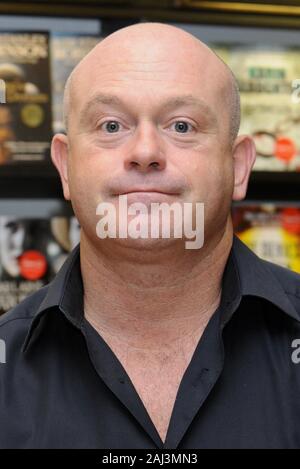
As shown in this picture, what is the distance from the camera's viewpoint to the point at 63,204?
7.17 feet

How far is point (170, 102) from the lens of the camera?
117cm

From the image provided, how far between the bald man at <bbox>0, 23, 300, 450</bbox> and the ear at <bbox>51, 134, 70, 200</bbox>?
17 millimetres

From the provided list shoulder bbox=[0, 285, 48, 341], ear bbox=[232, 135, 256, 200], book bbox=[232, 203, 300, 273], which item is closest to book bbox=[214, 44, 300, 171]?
book bbox=[232, 203, 300, 273]

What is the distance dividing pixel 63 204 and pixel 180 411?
3.69ft

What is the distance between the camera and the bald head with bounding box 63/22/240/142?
1.21m

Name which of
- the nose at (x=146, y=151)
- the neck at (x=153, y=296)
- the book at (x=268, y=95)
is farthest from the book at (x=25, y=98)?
the nose at (x=146, y=151)

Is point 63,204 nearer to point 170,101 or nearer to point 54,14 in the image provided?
point 54,14

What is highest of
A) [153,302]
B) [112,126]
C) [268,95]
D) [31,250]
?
[112,126]

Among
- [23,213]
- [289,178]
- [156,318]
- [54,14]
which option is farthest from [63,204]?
[156,318]

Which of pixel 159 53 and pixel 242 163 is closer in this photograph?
pixel 159 53

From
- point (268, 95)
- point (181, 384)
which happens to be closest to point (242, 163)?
point (181, 384)

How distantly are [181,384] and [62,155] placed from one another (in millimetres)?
473

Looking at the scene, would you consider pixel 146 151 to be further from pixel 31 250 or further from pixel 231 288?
pixel 31 250

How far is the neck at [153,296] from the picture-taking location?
49.3 inches
